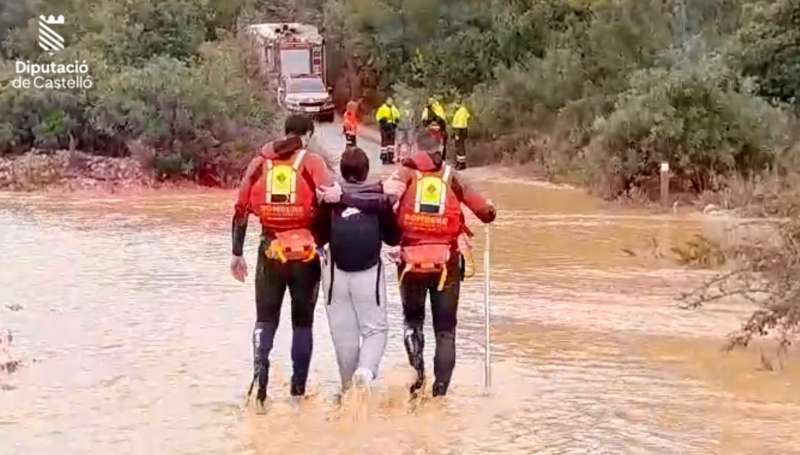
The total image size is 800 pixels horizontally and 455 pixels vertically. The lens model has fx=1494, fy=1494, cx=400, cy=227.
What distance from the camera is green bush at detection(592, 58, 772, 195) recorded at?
2516cm

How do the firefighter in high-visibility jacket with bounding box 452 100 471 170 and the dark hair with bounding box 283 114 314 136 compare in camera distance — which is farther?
the firefighter in high-visibility jacket with bounding box 452 100 471 170

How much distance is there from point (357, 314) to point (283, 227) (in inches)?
29.1

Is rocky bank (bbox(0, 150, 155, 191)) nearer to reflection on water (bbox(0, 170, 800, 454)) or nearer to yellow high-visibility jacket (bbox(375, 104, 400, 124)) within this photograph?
yellow high-visibility jacket (bbox(375, 104, 400, 124))

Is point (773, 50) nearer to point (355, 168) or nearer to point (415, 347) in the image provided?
point (415, 347)

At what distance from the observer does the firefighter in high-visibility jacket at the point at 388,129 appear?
3422 cm

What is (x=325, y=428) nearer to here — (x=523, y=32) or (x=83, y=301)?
(x=83, y=301)

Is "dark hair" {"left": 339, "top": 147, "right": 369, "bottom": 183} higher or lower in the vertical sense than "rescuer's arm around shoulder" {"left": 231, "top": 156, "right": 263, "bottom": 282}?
higher

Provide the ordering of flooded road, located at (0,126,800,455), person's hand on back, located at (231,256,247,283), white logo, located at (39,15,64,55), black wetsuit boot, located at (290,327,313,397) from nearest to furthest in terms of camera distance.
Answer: flooded road, located at (0,126,800,455) → person's hand on back, located at (231,256,247,283) → black wetsuit boot, located at (290,327,313,397) → white logo, located at (39,15,64,55)

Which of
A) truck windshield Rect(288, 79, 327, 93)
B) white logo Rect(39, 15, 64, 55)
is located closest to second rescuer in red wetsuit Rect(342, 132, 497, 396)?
white logo Rect(39, 15, 64, 55)

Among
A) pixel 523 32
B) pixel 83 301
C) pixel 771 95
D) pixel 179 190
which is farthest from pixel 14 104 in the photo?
pixel 83 301

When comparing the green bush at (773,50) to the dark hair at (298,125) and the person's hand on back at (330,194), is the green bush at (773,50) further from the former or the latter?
the person's hand on back at (330,194)

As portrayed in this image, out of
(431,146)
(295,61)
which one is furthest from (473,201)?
(295,61)

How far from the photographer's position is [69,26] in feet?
153

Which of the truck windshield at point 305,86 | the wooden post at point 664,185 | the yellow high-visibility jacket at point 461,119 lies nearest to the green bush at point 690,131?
the wooden post at point 664,185
